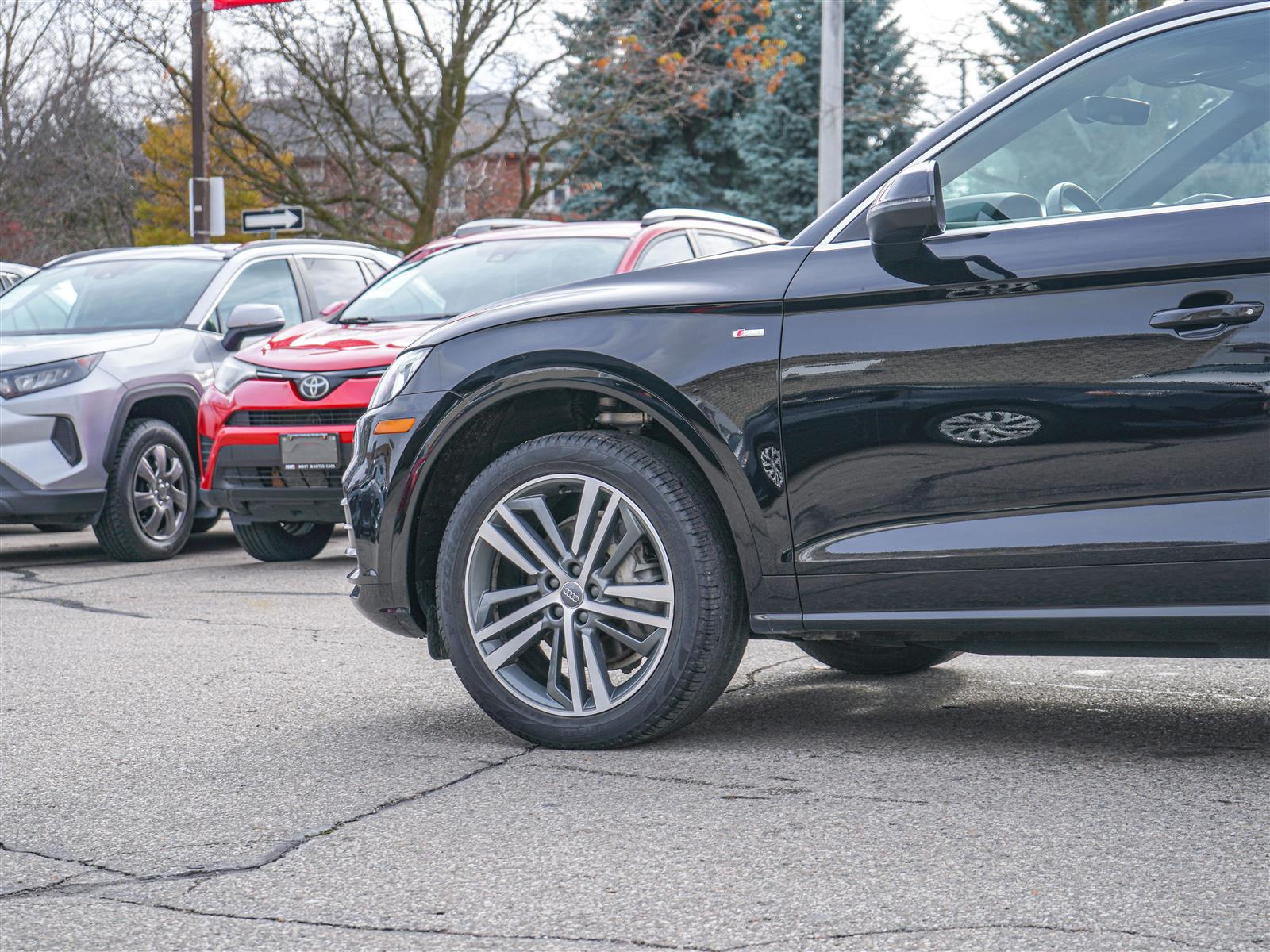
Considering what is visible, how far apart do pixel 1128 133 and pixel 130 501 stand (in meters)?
6.59

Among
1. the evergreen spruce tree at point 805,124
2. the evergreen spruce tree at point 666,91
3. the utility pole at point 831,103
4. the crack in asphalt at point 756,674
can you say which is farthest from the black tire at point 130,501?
the evergreen spruce tree at point 805,124

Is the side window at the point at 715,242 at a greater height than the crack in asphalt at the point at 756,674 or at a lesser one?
greater

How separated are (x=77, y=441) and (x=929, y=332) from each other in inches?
247

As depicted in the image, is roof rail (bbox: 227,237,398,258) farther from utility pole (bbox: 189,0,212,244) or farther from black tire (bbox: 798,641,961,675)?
utility pole (bbox: 189,0,212,244)

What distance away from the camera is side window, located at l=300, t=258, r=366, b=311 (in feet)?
34.4

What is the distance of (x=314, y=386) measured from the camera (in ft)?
27.1

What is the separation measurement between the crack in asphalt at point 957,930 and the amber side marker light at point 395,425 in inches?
82.3

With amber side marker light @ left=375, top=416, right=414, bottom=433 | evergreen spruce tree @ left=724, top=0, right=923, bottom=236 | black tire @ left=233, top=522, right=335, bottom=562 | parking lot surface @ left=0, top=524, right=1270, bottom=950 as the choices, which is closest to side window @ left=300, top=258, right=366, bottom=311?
black tire @ left=233, top=522, right=335, bottom=562

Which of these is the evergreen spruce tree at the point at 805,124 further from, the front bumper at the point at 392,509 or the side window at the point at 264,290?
the front bumper at the point at 392,509

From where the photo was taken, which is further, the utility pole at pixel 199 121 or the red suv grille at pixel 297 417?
the utility pole at pixel 199 121

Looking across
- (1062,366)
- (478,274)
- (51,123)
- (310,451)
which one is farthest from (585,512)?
(51,123)

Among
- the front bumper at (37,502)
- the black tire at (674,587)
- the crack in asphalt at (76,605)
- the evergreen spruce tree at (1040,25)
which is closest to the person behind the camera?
the black tire at (674,587)

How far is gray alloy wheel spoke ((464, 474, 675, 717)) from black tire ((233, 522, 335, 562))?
192 inches

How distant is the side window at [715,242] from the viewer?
8.90m
